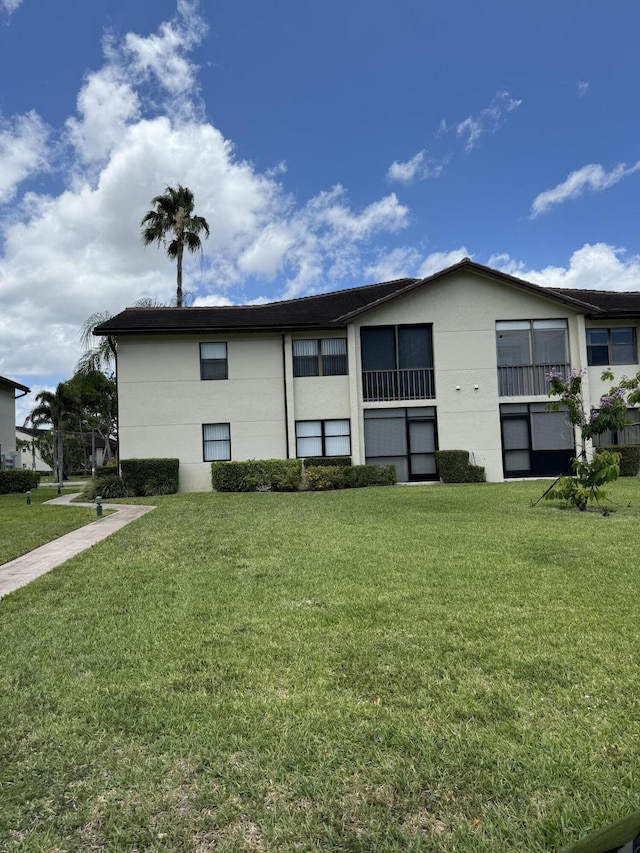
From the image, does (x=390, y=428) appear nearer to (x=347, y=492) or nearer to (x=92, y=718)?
(x=347, y=492)

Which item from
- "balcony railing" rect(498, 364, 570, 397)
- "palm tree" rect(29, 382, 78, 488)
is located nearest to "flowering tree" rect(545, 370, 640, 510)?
"balcony railing" rect(498, 364, 570, 397)

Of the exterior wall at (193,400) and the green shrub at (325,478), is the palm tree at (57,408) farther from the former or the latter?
the green shrub at (325,478)

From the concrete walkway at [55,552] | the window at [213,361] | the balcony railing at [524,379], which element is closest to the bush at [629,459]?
the balcony railing at [524,379]

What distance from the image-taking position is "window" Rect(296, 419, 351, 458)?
19.7 m

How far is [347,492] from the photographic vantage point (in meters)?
15.8

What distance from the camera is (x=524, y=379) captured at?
19875 millimetres

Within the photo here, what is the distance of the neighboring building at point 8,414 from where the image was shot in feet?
85.5

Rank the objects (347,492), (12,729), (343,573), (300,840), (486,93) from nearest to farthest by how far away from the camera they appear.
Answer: (300,840) < (12,729) < (343,573) < (347,492) < (486,93)

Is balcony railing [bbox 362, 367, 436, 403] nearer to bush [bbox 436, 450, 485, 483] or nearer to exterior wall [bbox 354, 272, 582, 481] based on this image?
exterior wall [bbox 354, 272, 582, 481]

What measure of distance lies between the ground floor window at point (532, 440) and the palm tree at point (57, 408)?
32874 mm

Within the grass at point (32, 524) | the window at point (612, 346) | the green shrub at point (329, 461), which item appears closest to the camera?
the grass at point (32, 524)

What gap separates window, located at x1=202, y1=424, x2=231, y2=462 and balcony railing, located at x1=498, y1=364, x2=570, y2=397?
10572mm

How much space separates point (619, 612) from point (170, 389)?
1733 centimetres

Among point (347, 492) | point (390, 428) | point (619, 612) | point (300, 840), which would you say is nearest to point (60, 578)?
point (300, 840)
